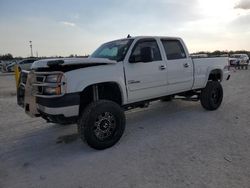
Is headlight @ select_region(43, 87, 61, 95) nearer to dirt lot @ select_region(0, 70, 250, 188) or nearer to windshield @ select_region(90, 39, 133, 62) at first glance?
dirt lot @ select_region(0, 70, 250, 188)

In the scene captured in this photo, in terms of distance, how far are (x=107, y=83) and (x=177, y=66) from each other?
2098mm

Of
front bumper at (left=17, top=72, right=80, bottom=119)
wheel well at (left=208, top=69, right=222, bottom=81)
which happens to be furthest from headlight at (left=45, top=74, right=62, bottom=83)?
wheel well at (left=208, top=69, right=222, bottom=81)

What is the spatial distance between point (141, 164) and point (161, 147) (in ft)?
2.66

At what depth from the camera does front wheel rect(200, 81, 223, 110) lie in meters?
7.39

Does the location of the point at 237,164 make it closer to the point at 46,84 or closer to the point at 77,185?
the point at 77,185

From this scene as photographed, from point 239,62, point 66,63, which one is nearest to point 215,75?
point 66,63

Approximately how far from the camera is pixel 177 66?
20.9 feet

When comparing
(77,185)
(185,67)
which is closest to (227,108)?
(185,67)

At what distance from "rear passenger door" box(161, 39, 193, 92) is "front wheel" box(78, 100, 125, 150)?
71.9 inches

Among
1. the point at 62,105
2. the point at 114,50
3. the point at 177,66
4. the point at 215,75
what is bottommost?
the point at 62,105

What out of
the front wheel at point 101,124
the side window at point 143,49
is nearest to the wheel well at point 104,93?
the front wheel at point 101,124

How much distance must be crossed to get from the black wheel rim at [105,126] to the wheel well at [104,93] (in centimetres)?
50

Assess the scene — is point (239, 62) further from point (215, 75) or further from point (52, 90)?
point (52, 90)

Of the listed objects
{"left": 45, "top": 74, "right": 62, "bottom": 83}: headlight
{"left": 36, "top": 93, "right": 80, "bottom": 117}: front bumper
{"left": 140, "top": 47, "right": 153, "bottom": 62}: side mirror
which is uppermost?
{"left": 140, "top": 47, "right": 153, "bottom": 62}: side mirror
